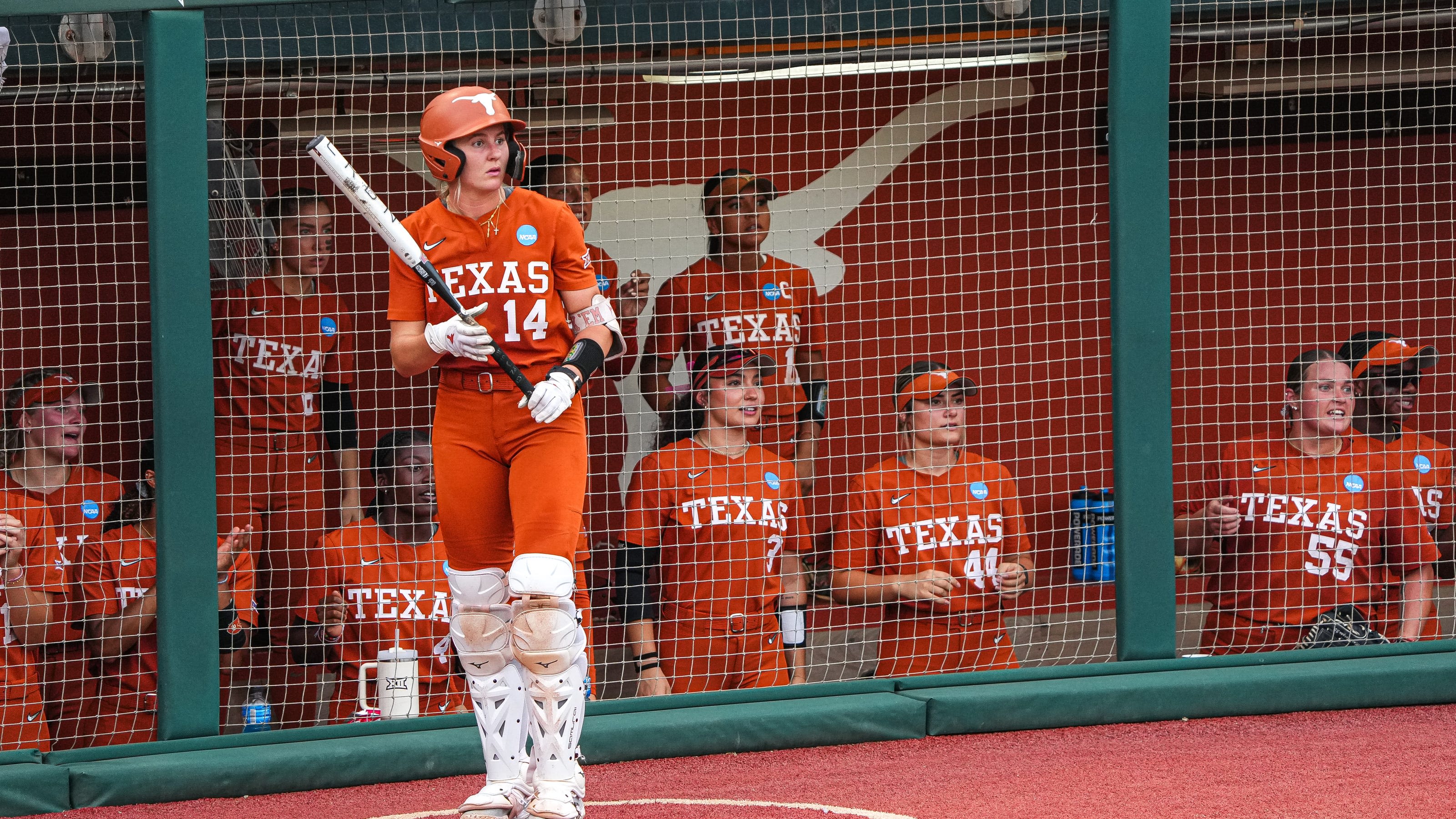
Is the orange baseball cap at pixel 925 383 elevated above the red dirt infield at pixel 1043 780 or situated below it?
above

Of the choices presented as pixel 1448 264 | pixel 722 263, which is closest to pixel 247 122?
pixel 722 263

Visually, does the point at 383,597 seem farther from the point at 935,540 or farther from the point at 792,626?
the point at 935,540

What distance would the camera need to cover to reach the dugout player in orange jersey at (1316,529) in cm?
437

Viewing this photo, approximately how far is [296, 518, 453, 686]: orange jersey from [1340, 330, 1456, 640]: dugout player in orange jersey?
119 inches

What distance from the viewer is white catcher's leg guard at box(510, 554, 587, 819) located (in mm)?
2908

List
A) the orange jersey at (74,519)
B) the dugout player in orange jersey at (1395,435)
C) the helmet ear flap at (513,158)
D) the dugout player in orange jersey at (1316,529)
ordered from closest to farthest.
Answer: the helmet ear flap at (513,158), the orange jersey at (74,519), the dugout player in orange jersey at (1316,529), the dugout player in orange jersey at (1395,435)

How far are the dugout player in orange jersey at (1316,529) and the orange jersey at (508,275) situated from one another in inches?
92.9

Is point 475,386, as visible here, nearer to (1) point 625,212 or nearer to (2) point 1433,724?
(1) point 625,212

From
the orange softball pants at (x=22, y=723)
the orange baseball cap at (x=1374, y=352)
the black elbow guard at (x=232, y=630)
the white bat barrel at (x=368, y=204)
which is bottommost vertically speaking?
the orange softball pants at (x=22, y=723)

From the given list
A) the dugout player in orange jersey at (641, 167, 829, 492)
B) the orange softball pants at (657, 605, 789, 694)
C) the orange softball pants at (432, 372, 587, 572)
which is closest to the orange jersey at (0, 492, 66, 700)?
the orange softball pants at (432, 372, 587, 572)

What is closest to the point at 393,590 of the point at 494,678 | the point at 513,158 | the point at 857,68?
the point at 494,678

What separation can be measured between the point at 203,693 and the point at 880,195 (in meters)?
3.18

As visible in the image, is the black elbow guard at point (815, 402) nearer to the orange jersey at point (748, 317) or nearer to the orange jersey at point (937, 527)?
the orange jersey at point (748, 317)

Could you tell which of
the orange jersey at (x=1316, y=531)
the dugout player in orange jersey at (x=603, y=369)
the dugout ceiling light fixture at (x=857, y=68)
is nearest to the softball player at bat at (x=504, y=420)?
the dugout player in orange jersey at (x=603, y=369)
